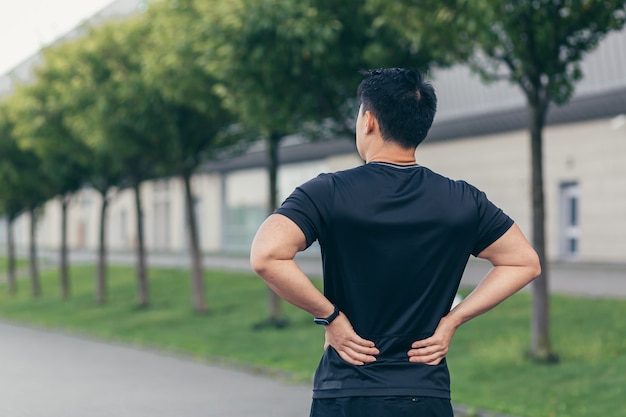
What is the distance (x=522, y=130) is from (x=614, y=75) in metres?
6.10

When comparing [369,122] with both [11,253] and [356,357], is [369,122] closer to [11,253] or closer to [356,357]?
[356,357]

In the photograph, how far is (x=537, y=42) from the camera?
38.0 ft

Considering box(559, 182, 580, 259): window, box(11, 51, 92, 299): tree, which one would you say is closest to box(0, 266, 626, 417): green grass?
box(11, 51, 92, 299): tree

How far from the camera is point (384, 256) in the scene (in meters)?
2.89

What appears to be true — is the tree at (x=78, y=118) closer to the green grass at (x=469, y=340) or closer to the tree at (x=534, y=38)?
the green grass at (x=469, y=340)

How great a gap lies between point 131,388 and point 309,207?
9.06 metres

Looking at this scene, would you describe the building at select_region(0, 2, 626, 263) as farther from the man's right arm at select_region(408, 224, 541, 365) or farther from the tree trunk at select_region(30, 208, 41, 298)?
the man's right arm at select_region(408, 224, 541, 365)

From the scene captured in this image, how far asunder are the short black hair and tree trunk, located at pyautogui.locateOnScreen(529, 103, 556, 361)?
8.64 meters

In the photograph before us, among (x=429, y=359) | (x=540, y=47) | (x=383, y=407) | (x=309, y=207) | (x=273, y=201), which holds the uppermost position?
(x=540, y=47)

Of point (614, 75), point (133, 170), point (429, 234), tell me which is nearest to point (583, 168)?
point (614, 75)

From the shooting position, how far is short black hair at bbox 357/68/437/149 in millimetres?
2992

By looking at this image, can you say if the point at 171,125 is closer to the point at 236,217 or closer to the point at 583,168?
the point at 583,168

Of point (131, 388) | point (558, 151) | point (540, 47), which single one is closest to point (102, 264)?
point (558, 151)

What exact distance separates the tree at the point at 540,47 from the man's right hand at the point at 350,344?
25.9 feet
